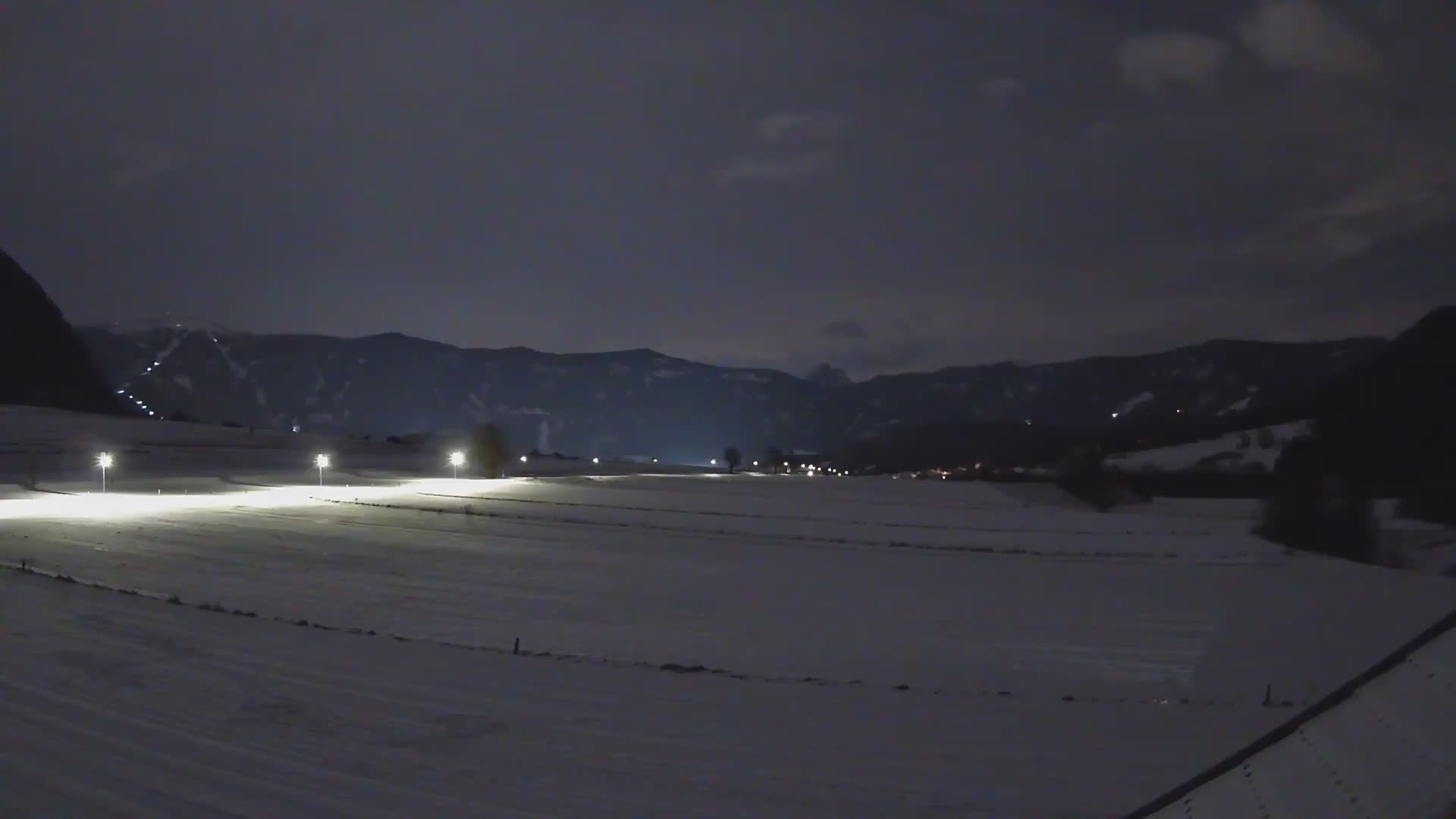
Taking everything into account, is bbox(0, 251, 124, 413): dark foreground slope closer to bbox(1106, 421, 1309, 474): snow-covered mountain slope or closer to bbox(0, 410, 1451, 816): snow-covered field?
bbox(0, 410, 1451, 816): snow-covered field

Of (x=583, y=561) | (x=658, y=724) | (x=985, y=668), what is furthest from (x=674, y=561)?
(x=658, y=724)

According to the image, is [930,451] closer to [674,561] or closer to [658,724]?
[674,561]

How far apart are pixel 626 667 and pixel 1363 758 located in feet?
32.9

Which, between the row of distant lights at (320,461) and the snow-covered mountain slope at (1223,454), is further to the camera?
the snow-covered mountain slope at (1223,454)

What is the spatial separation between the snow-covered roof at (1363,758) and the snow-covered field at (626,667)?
11.9ft

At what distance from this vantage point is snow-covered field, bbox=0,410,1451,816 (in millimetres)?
8555

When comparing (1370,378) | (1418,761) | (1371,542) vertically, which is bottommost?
(1371,542)

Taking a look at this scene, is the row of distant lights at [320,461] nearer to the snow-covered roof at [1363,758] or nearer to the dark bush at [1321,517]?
the dark bush at [1321,517]

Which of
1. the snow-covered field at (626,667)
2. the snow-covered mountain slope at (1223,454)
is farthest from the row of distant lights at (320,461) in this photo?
the snow-covered mountain slope at (1223,454)

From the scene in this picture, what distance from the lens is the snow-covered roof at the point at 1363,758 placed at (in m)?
3.67

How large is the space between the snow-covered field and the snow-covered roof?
3636 millimetres

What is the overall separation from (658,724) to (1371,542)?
135ft

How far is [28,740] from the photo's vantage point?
29.8 feet

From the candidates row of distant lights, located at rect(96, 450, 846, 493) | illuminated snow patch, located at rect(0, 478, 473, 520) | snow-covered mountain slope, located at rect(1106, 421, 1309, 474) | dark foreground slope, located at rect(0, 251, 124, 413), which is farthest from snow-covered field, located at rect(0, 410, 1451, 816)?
dark foreground slope, located at rect(0, 251, 124, 413)
